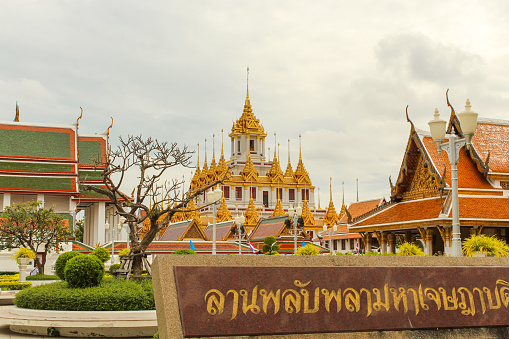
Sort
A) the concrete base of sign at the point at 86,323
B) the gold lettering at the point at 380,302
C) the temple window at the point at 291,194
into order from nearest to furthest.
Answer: the gold lettering at the point at 380,302 → the concrete base of sign at the point at 86,323 → the temple window at the point at 291,194

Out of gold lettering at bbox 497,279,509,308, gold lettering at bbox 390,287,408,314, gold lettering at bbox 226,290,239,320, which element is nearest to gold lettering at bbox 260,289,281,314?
gold lettering at bbox 226,290,239,320

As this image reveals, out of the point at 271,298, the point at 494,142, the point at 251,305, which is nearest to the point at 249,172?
the point at 494,142

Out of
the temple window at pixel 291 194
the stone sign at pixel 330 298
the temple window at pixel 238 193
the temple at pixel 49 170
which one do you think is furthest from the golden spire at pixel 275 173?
the stone sign at pixel 330 298

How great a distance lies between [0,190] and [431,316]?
3660 cm

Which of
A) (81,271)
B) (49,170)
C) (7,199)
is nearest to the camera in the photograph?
(81,271)

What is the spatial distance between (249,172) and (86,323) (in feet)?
230

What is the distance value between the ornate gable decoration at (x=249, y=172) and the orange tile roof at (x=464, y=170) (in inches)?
2279

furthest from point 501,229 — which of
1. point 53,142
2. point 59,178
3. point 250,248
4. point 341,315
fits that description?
point 53,142

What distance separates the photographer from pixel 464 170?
874 inches

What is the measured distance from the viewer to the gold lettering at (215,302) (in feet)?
22.4

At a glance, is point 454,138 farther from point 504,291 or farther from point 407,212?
point 407,212

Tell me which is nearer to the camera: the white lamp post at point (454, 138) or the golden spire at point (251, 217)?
the white lamp post at point (454, 138)

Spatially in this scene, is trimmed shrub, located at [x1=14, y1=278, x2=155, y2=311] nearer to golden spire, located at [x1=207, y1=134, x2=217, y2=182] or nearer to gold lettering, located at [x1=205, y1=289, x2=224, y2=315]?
gold lettering, located at [x1=205, y1=289, x2=224, y2=315]

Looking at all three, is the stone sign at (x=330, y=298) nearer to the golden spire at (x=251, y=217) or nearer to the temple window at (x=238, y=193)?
the golden spire at (x=251, y=217)
